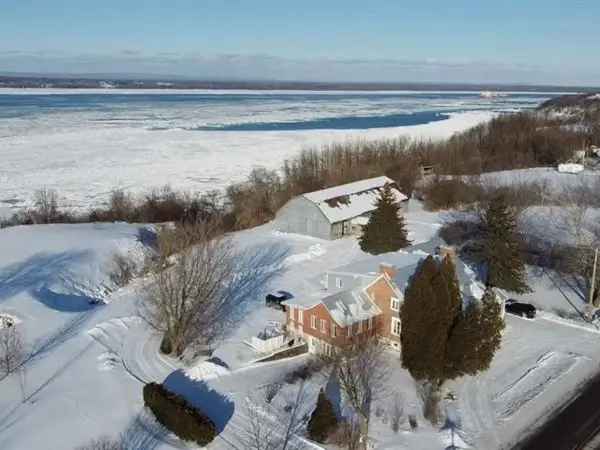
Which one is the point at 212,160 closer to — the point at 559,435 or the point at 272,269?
the point at 272,269

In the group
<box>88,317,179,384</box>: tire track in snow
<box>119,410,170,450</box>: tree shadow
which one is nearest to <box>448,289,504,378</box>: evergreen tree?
<box>119,410,170,450</box>: tree shadow

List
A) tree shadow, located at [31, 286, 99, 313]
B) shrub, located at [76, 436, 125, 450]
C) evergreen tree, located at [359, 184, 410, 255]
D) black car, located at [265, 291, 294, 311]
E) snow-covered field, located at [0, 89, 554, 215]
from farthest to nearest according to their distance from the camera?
snow-covered field, located at [0, 89, 554, 215] → evergreen tree, located at [359, 184, 410, 255] → tree shadow, located at [31, 286, 99, 313] → black car, located at [265, 291, 294, 311] → shrub, located at [76, 436, 125, 450]

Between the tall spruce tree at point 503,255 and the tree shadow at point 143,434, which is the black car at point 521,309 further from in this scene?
the tree shadow at point 143,434

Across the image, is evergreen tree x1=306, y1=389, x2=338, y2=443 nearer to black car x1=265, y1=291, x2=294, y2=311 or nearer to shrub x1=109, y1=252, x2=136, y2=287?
black car x1=265, y1=291, x2=294, y2=311

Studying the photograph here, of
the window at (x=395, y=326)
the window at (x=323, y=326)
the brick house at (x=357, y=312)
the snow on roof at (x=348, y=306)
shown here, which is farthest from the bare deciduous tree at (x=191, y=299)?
the window at (x=395, y=326)

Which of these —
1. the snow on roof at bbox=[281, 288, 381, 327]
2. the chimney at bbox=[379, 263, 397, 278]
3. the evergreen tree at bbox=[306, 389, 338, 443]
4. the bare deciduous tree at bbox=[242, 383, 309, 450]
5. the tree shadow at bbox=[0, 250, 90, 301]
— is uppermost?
the chimney at bbox=[379, 263, 397, 278]

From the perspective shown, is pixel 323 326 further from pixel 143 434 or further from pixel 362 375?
pixel 143 434
